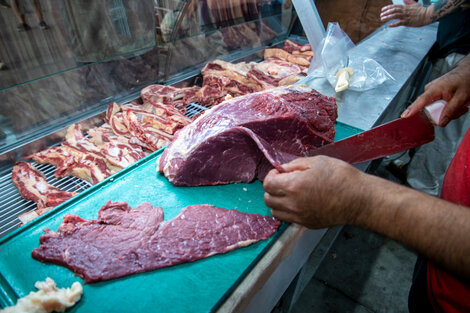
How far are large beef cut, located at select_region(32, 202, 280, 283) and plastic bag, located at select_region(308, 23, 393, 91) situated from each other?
2.08 meters

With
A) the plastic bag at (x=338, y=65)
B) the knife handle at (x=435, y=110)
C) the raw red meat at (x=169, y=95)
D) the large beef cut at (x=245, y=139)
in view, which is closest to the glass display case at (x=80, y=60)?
the raw red meat at (x=169, y=95)

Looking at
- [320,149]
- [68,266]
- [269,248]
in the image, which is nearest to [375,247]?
[320,149]

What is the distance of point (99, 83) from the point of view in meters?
2.60

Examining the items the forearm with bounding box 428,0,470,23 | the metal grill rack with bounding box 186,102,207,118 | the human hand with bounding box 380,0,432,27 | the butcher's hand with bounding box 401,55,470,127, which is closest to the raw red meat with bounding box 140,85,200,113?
the metal grill rack with bounding box 186,102,207,118

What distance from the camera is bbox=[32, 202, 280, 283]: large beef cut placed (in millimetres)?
1346

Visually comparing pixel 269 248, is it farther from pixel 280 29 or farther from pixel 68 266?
pixel 280 29

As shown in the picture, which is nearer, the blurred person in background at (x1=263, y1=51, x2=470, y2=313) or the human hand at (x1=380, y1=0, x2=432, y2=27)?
the blurred person in background at (x1=263, y1=51, x2=470, y2=313)

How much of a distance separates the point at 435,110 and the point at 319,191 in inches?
48.4

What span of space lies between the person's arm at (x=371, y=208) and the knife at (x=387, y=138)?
600mm

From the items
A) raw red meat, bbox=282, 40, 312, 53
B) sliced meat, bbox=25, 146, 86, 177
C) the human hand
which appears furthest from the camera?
raw red meat, bbox=282, 40, 312, 53

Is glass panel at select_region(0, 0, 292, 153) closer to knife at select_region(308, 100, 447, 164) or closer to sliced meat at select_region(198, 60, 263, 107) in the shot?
sliced meat at select_region(198, 60, 263, 107)

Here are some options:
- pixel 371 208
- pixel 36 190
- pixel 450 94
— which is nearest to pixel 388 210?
pixel 371 208

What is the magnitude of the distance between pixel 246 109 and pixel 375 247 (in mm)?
2966

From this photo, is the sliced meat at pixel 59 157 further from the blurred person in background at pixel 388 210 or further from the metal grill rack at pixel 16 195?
the blurred person in background at pixel 388 210
